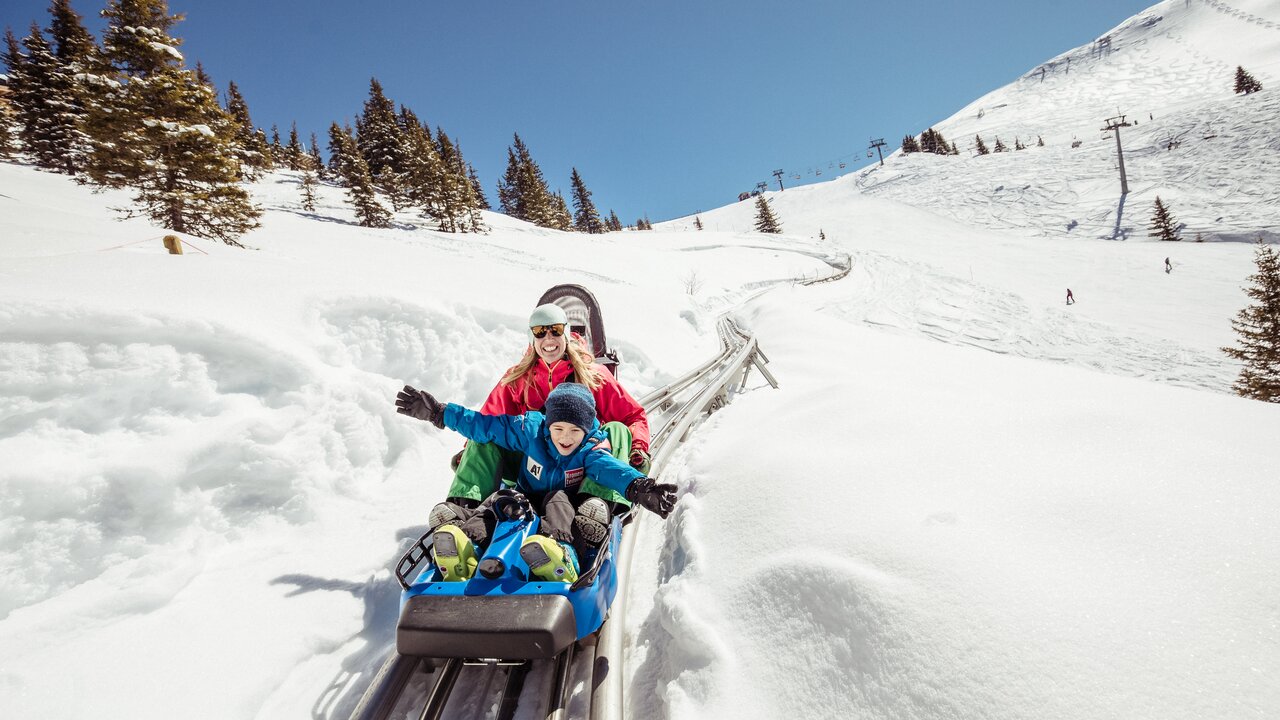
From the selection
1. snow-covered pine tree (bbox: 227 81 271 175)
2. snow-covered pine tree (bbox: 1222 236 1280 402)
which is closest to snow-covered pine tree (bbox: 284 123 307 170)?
snow-covered pine tree (bbox: 227 81 271 175)

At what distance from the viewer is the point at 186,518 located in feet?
10.6

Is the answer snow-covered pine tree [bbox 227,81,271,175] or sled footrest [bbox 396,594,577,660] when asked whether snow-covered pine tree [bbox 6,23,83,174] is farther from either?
sled footrest [bbox 396,594,577,660]

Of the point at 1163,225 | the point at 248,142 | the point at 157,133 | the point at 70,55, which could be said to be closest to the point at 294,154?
the point at 248,142

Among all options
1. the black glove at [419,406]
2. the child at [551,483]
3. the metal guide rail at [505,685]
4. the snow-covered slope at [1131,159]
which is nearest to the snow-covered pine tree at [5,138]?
the black glove at [419,406]

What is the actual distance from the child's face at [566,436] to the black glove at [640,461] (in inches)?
19.8

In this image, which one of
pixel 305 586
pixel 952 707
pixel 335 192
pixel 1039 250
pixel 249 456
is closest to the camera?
pixel 952 707

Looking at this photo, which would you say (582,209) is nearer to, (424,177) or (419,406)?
(424,177)

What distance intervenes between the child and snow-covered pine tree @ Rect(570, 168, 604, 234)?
61596mm

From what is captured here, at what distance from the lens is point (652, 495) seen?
283 cm

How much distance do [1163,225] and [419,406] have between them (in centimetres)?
5727

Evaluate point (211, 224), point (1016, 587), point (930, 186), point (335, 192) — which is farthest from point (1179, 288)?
point (335, 192)

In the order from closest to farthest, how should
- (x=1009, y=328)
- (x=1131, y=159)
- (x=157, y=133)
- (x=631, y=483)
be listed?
1. (x=631, y=483)
2. (x=157, y=133)
3. (x=1009, y=328)
4. (x=1131, y=159)

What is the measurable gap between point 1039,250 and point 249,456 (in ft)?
158

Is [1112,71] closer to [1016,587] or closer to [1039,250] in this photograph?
[1039,250]
